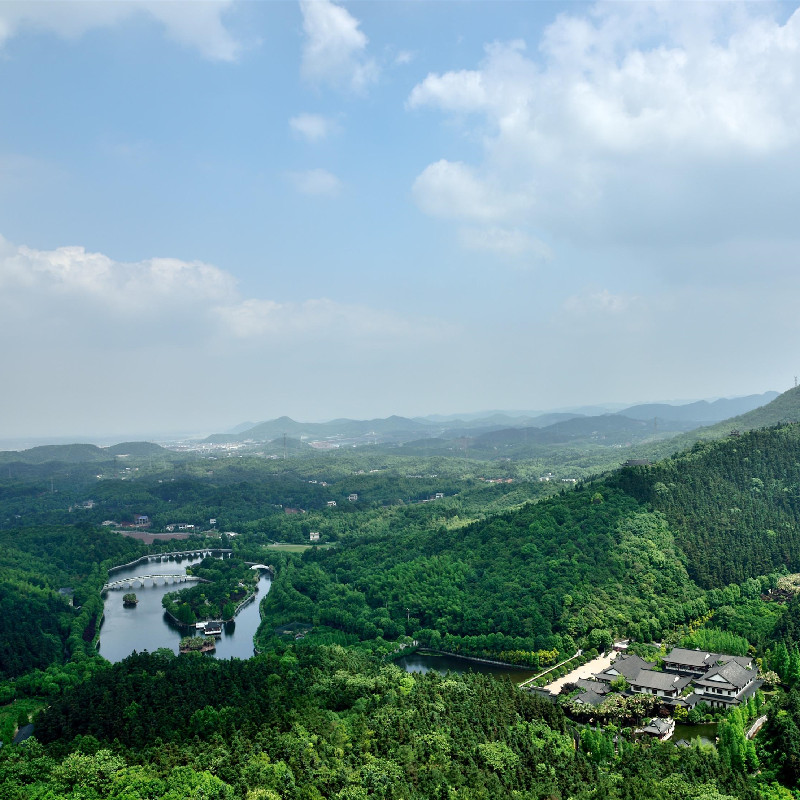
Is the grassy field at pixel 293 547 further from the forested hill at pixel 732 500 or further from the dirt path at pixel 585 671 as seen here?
the dirt path at pixel 585 671

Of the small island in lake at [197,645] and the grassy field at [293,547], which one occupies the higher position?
the grassy field at [293,547]

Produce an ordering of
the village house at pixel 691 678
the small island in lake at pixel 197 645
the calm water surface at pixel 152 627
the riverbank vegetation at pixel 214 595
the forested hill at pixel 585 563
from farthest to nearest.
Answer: the riverbank vegetation at pixel 214 595, the calm water surface at pixel 152 627, the small island in lake at pixel 197 645, the forested hill at pixel 585 563, the village house at pixel 691 678

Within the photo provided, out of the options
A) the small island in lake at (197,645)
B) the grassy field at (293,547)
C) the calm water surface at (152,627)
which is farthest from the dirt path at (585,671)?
the grassy field at (293,547)

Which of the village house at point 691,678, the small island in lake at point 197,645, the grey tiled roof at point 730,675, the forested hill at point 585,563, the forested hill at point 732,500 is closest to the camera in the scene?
the village house at point 691,678

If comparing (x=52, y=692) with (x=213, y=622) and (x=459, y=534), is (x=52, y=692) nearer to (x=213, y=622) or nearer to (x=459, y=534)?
(x=213, y=622)

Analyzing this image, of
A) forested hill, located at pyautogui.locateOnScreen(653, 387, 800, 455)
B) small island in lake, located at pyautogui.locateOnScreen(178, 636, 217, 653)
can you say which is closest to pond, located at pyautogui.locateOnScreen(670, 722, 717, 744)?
small island in lake, located at pyautogui.locateOnScreen(178, 636, 217, 653)

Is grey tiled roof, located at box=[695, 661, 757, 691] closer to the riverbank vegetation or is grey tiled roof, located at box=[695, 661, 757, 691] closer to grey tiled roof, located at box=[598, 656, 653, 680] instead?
grey tiled roof, located at box=[598, 656, 653, 680]

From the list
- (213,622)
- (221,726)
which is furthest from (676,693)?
(213,622)

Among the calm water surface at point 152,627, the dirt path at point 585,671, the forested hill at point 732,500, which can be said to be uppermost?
the forested hill at point 732,500

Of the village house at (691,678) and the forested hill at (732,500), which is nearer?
the village house at (691,678)
